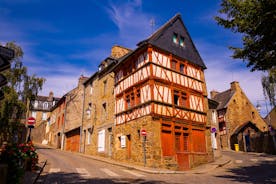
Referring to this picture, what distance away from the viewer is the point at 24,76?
680 inches

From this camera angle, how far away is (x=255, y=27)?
26.8 ft

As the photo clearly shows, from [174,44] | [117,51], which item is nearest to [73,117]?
[117,51]

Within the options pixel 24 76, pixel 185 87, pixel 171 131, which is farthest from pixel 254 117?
pixel 24 76

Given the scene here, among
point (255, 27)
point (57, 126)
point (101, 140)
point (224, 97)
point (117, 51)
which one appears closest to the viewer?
point (255, 27)

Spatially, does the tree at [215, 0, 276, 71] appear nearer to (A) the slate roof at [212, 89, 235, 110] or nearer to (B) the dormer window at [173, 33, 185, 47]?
(B) the dormer window at [173, 33, 185, 47]

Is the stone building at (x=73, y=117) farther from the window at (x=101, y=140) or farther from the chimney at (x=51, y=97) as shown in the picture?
the chimney at (x=51, y=97)

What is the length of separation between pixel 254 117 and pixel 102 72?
23.0 m

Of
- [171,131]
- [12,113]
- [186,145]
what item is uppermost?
[12,113]

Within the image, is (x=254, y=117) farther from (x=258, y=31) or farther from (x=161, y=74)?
(x=258, y=31)

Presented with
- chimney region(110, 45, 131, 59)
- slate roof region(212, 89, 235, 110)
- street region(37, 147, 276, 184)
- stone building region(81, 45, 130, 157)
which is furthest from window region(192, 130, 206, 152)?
slate roof region(212, 89, 235, 110)

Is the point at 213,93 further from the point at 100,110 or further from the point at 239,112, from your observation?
the point at 100,110

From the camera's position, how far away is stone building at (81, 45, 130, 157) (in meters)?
18.2

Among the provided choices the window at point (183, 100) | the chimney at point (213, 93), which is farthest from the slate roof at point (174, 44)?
the chimney at point (213, 93)

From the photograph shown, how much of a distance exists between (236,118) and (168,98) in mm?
18553
